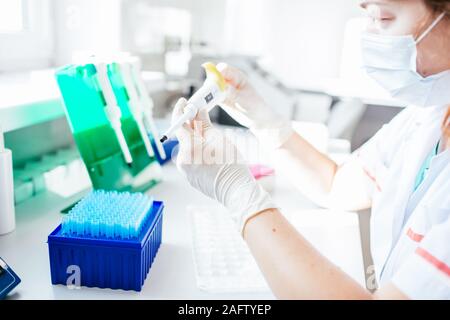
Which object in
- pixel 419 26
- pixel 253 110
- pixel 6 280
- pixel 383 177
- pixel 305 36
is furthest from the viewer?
pixel 305 36

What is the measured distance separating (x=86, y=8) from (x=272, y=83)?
92 cm

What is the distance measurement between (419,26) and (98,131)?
76cm

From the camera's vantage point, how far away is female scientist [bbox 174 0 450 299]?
0.66 metres

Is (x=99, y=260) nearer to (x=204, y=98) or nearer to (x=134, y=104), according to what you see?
(x=204, y=98)

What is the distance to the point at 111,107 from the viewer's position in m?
1.09

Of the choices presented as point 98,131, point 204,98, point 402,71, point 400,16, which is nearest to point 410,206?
point 402,71

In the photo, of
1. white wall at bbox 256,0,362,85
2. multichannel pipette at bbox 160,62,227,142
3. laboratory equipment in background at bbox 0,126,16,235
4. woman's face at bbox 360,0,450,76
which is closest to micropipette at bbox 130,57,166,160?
multichannel pipette at bbox 160,62,227,142

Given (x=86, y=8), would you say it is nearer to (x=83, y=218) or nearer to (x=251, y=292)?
(x=83, y=218)

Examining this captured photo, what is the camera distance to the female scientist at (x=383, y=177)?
655mm

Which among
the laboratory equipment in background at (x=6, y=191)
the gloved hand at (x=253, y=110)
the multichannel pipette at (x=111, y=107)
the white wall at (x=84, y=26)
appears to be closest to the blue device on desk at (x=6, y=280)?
the laboratory equipment in background at (x=6, y=191)

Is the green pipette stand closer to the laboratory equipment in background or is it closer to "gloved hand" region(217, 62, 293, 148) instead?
the laboratory equipment in background

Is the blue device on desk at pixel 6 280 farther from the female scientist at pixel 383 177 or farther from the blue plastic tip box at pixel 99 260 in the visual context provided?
the female scientist at pixel 383 177

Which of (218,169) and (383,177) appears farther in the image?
(383,177)
